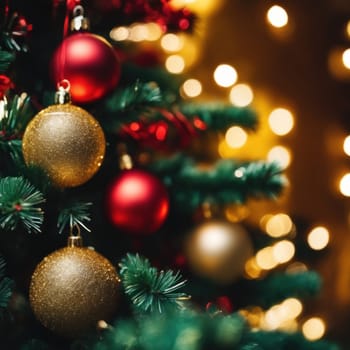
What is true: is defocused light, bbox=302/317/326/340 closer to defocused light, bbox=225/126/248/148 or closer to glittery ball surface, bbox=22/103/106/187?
defocused light, bbox=225/126/248/148

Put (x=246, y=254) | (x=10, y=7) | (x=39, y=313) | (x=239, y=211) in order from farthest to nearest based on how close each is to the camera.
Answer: (x=239, y=211)
(x=246, y=254)
(x=10, y=7)
(x=39, y=313)

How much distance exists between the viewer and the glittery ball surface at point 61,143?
0.63 meters

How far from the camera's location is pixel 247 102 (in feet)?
3.88

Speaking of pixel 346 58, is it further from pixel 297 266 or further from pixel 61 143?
pixel 61 143

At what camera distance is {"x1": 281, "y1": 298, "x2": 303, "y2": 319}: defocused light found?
109 cm

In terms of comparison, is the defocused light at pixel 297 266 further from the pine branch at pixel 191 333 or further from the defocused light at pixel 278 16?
the pine branch at pixel 191 333

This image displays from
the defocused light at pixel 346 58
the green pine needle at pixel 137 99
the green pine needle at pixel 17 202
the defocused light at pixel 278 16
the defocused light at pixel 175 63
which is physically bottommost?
the green pine needle at pixel 17 202

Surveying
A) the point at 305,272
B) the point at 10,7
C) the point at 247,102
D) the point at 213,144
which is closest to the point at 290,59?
the point at 247,102

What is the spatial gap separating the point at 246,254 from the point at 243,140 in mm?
348

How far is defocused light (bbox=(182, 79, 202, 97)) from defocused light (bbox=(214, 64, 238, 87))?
41mm

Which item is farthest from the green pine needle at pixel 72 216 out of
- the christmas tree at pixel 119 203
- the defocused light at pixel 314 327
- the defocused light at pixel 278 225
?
the defocused light at pixel 314 327

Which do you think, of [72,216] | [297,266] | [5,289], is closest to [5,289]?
[5,289]

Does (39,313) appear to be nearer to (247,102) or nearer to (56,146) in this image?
(56,146)

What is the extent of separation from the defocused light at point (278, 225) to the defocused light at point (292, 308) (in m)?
0.14
